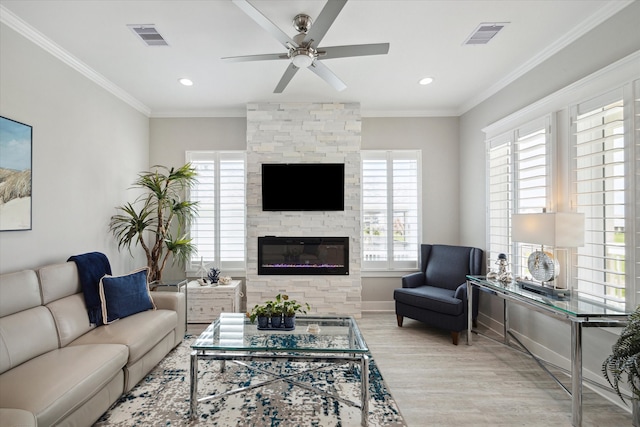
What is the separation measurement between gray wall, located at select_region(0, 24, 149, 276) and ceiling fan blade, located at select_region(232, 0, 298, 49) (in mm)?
2025

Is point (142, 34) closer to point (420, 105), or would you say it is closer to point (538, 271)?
point (420, 105)

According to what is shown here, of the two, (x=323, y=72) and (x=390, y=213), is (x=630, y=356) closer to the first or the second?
(x=323, y=72)

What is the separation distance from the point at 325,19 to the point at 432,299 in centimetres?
295

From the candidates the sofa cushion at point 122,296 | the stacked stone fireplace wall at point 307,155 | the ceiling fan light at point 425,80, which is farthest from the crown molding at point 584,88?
the sofa cushion at point 122,296

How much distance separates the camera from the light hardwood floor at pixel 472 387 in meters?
2.20

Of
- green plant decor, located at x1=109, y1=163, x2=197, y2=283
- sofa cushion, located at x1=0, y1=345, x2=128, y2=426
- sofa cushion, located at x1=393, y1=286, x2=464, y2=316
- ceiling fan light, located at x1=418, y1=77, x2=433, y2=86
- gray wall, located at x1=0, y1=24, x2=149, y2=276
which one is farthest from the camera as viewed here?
green plant decor, located at x1=109, y1=163, x2=197, y2=283

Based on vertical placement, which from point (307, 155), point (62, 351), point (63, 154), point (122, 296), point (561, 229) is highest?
point (307, 155)

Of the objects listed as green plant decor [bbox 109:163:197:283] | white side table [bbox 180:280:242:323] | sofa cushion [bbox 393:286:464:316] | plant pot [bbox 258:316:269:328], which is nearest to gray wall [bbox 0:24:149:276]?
green plant decor [bbox 109:163:197:283]

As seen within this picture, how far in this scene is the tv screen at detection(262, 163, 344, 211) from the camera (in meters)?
4.29

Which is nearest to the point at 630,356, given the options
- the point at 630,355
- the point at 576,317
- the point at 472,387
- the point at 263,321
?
the point at 630,355

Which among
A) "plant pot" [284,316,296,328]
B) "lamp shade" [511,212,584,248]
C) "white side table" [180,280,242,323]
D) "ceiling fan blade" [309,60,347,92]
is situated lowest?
"white side table" [180,280,242,323]

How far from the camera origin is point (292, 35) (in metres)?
2.72

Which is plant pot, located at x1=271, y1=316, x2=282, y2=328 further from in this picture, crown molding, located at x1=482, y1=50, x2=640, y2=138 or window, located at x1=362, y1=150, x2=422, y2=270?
crown molding, located at x1=482, y1=50, x2=640, y2=138

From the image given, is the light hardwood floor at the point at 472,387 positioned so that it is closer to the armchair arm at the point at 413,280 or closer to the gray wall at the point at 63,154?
the armchair arm at the point at 413,280
